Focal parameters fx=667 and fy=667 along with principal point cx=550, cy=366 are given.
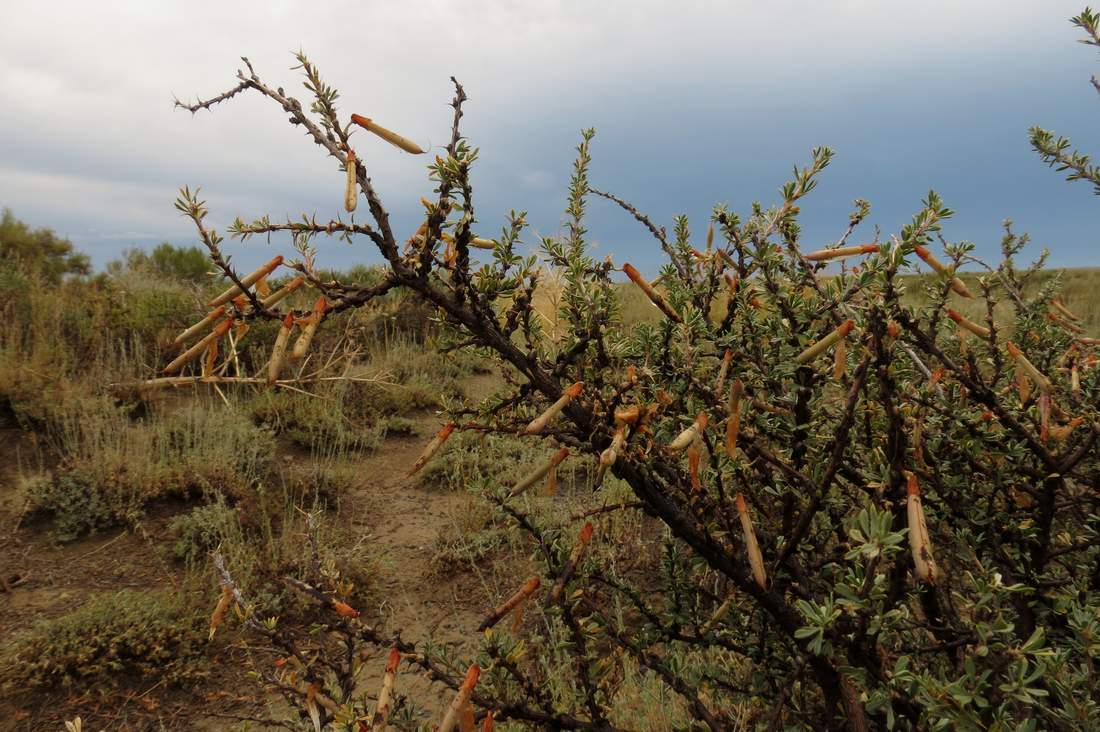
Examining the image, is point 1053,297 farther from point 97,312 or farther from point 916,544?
point 97,312

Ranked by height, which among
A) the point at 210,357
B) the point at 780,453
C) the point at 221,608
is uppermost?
the point at 210,357

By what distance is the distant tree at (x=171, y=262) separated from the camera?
12.5 meters

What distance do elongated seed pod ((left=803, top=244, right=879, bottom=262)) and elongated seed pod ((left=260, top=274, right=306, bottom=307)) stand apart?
98cm

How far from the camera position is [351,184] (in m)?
1.05

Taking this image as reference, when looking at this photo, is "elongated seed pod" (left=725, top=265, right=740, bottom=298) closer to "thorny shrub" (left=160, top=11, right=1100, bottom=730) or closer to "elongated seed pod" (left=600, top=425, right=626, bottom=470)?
"thorny shrub" (left=160, top=11, right=1100, bottom=730)

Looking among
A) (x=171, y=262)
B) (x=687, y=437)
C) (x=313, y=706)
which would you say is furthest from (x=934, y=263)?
(x=171, y=262)

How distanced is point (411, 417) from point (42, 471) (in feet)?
9.76

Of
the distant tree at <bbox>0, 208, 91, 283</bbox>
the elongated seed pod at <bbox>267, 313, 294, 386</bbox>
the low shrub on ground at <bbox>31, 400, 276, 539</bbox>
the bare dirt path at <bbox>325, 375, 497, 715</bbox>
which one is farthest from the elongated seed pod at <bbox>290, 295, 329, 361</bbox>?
the distant tree at <bbox>0, 208, 91, 283</bbox>

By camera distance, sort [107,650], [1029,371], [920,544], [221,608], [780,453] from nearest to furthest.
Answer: [920,544] → [1029,371] → [221,608] → [780,453] → [107,650]

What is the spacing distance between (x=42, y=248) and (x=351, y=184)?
15752 mm

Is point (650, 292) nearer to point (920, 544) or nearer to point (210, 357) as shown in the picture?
point (920, 544)

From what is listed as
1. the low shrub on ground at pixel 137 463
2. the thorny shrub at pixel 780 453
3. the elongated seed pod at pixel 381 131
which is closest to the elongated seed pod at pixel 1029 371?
the thorny shrub at pixel 780 453

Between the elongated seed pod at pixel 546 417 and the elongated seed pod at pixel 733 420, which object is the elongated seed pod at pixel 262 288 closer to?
the elongated seed pod at pixel 546 417

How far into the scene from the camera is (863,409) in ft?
4.88
